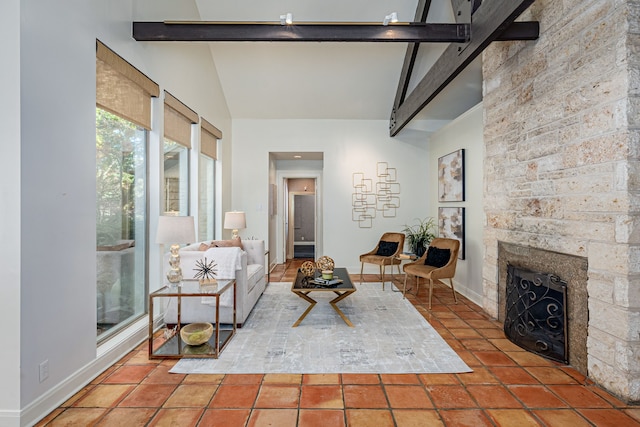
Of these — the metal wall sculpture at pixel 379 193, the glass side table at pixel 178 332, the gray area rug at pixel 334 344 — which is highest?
the metal wall sculpture at pixel 379 193

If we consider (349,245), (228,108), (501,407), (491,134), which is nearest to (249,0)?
(228,108)

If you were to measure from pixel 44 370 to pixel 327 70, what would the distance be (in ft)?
16.1

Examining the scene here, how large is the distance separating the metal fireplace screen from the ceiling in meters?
2.53

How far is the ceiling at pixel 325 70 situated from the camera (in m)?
4.59

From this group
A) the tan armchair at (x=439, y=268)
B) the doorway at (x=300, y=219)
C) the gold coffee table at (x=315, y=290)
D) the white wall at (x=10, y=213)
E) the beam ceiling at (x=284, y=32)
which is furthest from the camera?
the doorway at (x=300, y=219)

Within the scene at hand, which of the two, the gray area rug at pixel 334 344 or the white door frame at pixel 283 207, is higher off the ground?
the white door frame at pixel 283 207

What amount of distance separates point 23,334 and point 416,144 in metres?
5.95

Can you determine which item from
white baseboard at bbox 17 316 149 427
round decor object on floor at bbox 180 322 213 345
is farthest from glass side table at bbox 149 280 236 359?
white baseboard at bbox 17 316 149 427

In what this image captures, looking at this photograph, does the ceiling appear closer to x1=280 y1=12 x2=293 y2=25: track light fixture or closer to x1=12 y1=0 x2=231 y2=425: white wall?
x1=280 y1=12 x2=293 y2=25: track light fixture

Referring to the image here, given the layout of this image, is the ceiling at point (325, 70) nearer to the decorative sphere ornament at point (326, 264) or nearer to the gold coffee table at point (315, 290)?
the decorative sphere ornament at point (326, 264)

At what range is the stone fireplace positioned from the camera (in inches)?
82.0

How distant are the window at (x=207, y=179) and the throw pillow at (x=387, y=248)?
9.21 ft

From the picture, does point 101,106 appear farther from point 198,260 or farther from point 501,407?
point 501,407

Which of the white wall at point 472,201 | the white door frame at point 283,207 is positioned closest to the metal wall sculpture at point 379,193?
the white wall at point 472,201
